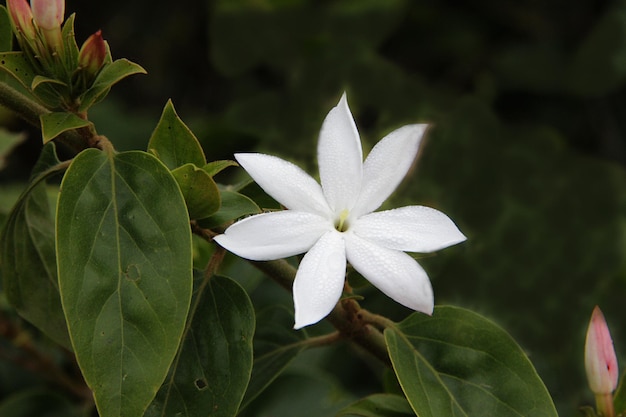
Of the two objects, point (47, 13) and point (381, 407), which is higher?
point (47, 13)

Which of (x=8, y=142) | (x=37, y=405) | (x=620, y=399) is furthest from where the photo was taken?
(x=8, y=142)

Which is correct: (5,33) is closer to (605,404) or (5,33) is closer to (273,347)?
(273,347)

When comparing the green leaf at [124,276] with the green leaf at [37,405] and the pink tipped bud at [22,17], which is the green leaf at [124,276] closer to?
the pink tipped bud at [22,17]

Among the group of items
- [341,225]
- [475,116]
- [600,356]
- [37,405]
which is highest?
[341,225]

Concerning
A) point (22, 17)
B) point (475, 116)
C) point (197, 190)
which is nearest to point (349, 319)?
point (197, 190)

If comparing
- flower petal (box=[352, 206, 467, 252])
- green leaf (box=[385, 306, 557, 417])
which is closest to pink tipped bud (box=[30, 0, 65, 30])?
flower petal (box=[352, 206, 467, 252])

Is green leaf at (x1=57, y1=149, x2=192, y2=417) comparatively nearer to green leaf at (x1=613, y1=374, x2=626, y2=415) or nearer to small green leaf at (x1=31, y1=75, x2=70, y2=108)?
small green leaf at (x1=31, y1=75, x2=70, y2=108)
